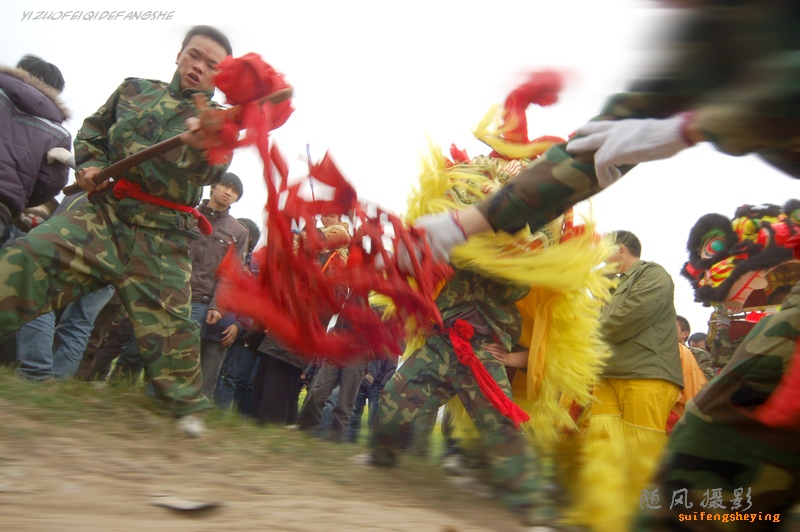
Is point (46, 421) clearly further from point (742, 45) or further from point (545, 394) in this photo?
point (742, 45)

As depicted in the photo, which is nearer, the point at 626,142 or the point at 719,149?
the point at 719,149

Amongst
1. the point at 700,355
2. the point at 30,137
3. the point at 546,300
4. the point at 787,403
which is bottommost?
the point at 787,403

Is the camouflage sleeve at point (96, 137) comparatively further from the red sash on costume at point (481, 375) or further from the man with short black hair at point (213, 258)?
the red sash on costume at point (481, 375)

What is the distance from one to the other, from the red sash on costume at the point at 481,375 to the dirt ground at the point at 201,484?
2.16ft

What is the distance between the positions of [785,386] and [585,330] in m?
2.34

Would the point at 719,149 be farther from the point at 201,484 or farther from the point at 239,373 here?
the point at 239,373

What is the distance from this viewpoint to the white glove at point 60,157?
4070 mm

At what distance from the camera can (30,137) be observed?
399cm

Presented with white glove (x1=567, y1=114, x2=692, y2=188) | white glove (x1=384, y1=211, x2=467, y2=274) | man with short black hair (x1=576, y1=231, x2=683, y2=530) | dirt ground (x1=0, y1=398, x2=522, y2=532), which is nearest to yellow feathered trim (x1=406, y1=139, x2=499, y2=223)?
man with short black hair (x1=576, y1=231, x2=683, y2=530)

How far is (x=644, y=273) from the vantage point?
4621mm

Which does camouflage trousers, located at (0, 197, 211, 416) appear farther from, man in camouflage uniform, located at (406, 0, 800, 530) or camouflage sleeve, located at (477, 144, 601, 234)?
camouflage sleeve, located at (477, 144, 601, 234)

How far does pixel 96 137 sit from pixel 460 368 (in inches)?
77.3

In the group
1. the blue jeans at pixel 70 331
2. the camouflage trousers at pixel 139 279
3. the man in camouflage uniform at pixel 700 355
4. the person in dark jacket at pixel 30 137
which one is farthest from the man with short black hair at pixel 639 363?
the person in dark jacket at pixel 30 137

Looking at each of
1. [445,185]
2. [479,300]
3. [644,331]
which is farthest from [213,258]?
[644,331]
